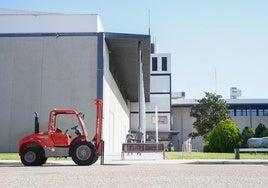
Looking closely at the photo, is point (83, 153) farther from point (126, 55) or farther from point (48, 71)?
point (126, 55)

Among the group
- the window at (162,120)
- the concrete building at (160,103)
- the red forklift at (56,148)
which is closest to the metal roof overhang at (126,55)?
the red forklift at (56,148)

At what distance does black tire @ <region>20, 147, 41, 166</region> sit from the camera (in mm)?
16000

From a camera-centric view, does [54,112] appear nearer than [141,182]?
No

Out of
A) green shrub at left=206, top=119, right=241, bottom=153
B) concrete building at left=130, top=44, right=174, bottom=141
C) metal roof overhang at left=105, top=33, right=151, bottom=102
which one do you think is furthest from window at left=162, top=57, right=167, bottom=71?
green shrub at left=206, top=119, right=241, bottom=153

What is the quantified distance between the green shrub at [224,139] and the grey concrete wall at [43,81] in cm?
1742

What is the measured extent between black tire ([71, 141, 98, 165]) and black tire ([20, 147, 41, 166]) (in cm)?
139

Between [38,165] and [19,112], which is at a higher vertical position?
[19,112]

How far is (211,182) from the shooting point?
350 inches

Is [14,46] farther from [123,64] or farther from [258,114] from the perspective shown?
[258,114]

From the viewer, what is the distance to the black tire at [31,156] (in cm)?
1600

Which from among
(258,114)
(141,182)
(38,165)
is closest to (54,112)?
(38,165)

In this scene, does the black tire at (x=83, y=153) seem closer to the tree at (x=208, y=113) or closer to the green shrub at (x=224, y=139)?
the green shrub at (x=224, y=139)

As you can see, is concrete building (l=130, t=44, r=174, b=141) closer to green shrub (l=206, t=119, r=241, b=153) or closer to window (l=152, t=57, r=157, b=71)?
window (l=152, t=57, r=157, b=71)

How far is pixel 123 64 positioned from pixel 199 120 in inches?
1081
